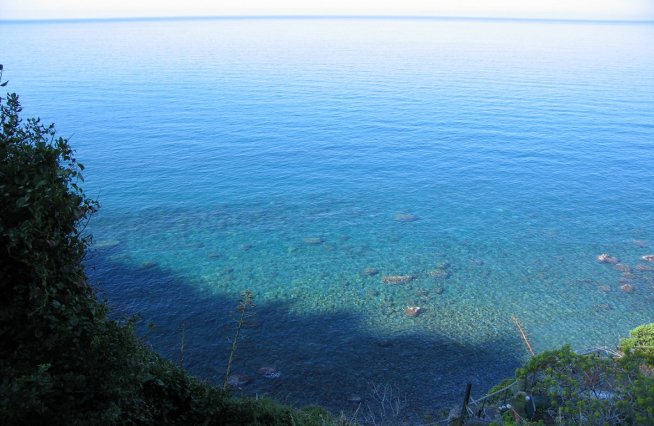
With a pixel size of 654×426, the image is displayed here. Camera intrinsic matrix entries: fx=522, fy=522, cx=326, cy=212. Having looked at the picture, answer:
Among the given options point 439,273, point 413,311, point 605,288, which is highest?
point 439,273

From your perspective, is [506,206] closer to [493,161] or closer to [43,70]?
[493,161]

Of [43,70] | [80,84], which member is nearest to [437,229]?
[80,84]

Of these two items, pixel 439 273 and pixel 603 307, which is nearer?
pixel 603 307

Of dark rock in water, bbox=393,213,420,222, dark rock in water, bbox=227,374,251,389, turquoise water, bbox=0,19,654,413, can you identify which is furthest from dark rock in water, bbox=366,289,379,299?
dark rock in water, bbox=393,213,420,222

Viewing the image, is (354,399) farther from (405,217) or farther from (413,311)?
(405,217)

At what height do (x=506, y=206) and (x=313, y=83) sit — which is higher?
(x=313, y=83)

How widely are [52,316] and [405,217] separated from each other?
36270mm

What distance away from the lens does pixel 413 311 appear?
32062 millimetres

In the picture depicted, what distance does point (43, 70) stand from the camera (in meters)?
108

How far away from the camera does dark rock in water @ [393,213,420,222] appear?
45.7 meters

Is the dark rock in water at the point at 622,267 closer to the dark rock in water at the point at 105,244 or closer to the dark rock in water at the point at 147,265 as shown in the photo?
the dark rock in water at the point at 147,265

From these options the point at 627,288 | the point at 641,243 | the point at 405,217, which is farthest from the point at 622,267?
the point at 405,217

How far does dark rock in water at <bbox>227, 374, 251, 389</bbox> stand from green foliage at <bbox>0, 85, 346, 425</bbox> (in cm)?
1176

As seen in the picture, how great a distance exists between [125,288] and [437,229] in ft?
81.5
